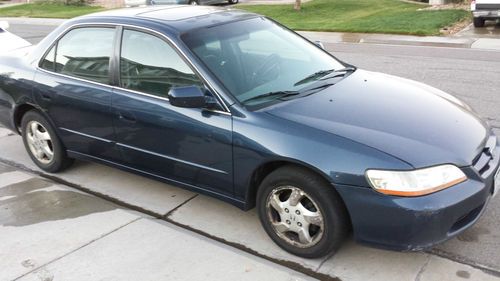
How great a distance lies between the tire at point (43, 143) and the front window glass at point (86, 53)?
1.86ft

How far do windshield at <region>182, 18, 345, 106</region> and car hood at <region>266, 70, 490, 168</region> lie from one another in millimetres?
240

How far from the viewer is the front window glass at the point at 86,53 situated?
4238 millimetres

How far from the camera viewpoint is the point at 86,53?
4.42m

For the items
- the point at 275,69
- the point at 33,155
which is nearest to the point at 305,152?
the point at 275,69

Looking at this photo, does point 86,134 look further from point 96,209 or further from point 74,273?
point 74,273

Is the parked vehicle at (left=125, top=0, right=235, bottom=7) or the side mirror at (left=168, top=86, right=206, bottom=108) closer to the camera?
the side mirror at (left=168, top=86, right=206, bottom=108)

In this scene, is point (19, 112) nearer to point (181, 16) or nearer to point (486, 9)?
point (181, 16)

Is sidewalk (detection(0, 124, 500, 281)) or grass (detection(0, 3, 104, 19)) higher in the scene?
grass (detection(0, 3, 104, 19))

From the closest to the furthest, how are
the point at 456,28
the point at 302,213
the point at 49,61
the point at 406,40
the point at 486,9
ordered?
the point at 302,213, the point at 49,61, the point at 406,40, the point at 486,9, the point at 456,28

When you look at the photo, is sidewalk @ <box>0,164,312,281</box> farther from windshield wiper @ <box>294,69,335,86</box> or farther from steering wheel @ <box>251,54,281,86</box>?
windshield wiper @ <box>294,69,335,86</box>

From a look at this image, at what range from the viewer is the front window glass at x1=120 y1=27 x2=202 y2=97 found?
3.77 metres

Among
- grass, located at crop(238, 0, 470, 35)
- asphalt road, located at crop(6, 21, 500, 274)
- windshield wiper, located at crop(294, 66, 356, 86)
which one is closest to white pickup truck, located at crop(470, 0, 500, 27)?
grass, located at crop(238, 0, 470, 35)

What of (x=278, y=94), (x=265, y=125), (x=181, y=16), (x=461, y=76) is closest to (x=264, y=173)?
(x=265, y=125)

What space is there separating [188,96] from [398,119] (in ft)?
4.52
